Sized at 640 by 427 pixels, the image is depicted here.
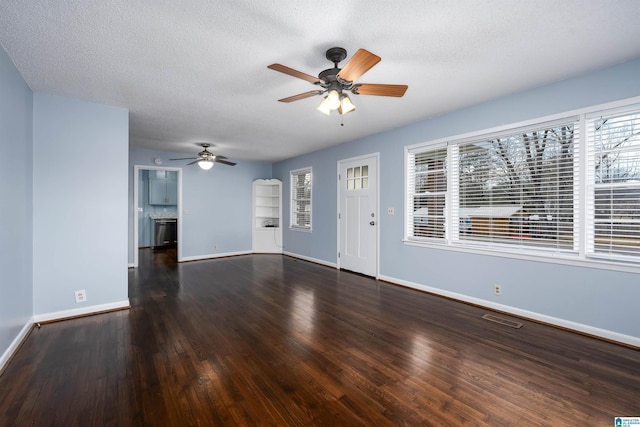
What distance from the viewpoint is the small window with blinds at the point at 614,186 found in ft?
8.38

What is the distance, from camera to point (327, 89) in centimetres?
245

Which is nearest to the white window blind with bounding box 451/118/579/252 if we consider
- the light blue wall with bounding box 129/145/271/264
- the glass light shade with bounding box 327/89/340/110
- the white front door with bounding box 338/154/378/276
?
the white front door with bounding box 338/154/378/276

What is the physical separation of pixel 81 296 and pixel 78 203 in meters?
1.10

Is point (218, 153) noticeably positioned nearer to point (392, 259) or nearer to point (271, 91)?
point (271, 91)

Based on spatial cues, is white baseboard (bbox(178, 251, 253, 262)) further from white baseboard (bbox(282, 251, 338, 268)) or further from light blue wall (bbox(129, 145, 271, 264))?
white baseboard (bbox(282, 251, 338, 268))

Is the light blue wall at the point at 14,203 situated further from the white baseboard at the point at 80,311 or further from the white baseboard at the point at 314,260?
the white baseboard at the point at 314,260

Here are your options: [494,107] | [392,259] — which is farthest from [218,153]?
[494,107]

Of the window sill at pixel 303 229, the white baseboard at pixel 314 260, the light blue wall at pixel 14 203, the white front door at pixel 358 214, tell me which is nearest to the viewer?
the light blue wall at pixel 14 203

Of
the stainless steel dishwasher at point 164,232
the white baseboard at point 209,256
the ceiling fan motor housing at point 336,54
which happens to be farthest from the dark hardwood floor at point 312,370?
the stainless steel dishwasher at point 164,232

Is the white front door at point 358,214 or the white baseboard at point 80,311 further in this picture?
the white front door at point 358,214

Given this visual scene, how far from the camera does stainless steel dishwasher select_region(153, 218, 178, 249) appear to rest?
28.2 ft

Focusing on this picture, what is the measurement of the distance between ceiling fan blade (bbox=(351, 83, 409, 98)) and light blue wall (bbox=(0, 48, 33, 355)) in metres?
2.88

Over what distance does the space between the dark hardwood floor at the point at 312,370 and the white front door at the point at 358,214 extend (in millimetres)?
1594

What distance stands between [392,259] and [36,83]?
497 cm
